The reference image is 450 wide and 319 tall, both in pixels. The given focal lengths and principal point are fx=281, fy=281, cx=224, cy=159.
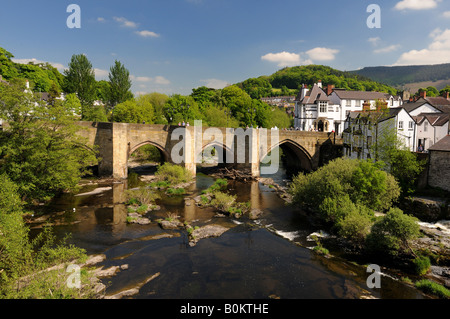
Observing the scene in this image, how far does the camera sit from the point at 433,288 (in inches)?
616

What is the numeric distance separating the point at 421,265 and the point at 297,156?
1504 inches

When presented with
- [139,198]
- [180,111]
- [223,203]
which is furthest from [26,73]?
[223,203]

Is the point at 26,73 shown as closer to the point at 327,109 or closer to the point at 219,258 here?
the point at 327,109

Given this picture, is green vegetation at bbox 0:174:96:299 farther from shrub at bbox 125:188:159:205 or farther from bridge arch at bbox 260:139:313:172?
bridge arch at bbox 260:139:313:172

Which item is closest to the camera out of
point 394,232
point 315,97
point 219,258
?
point 394,232

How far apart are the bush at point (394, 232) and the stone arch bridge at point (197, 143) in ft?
92.3

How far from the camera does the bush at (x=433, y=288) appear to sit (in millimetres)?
15242

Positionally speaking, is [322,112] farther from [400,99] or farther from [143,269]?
[143,269]

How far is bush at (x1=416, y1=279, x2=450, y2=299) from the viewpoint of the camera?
1524 cm

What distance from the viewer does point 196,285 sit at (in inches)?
631

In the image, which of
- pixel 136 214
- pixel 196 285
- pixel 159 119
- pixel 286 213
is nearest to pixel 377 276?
pixel 196 285

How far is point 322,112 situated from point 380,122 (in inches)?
1073

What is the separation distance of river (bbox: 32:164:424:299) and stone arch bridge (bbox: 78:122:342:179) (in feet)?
37.3

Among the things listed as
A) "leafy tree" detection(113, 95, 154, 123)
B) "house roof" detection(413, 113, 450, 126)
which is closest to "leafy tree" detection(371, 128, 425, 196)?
"house roof" detection(413, 113, 450, 126)
